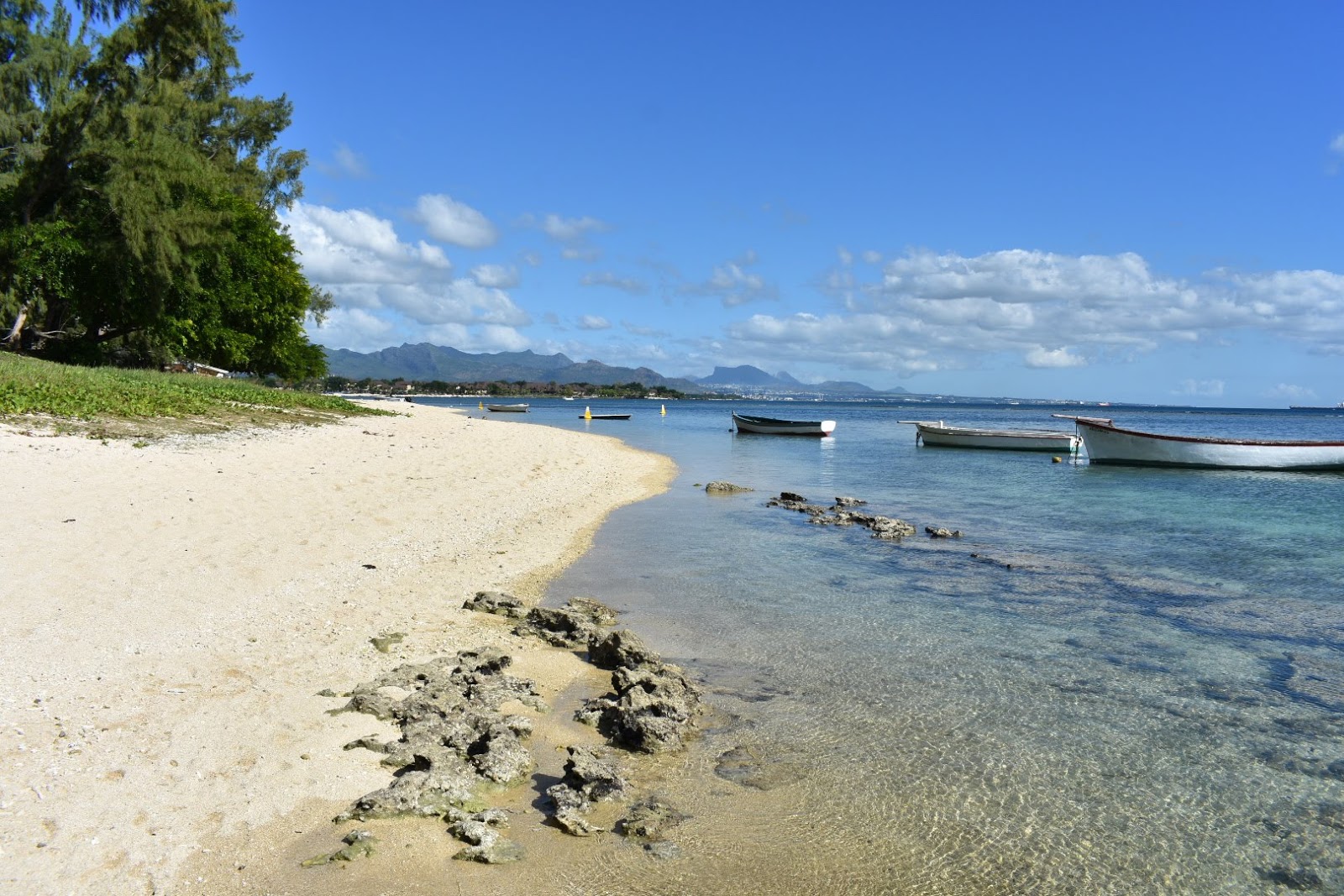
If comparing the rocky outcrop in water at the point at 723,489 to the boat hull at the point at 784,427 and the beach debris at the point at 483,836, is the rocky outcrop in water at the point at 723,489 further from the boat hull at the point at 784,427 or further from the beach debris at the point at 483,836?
the boat hull at the point at 784,427

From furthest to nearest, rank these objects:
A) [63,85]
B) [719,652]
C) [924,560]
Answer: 1. [63,85]
2. [924,560]
3. [719,652]

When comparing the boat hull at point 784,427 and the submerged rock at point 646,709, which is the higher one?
the boat hull at point 784,427

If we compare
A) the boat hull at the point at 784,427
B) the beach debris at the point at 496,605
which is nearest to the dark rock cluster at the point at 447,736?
the beach debris at the point at 496,605

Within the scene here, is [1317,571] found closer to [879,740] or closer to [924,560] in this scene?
[924,560]

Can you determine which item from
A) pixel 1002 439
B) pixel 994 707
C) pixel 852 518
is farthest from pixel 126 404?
pixel 1002 439

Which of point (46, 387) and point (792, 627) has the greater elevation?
point (46, 387)

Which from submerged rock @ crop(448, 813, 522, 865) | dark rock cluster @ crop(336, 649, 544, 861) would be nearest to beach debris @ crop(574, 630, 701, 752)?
dark rock cluster @ crop(336, 649, 544, 861)

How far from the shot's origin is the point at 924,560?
1399cm

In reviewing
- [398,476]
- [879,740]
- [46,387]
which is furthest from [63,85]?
[879,740]

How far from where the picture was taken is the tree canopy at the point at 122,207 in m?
33.2

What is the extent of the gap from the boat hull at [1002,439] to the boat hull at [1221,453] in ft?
16.6

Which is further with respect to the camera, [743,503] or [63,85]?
[63,85]

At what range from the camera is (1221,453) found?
33562 mm

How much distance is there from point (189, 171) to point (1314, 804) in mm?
40581
